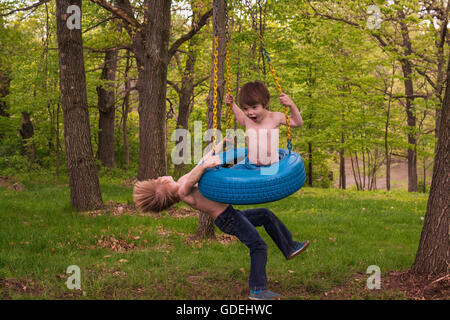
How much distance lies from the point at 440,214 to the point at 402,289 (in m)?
0.92

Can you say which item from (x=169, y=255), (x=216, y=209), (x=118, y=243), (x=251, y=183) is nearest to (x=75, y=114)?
(x=118, y=243)

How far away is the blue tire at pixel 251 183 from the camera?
3578 millimetres

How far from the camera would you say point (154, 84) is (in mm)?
9914

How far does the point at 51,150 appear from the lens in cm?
2041

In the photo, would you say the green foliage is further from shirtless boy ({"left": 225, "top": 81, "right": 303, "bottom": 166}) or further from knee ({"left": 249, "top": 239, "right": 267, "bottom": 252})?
knee ({"left": 249, "top": 239, "right": 267, "bottom": 252})

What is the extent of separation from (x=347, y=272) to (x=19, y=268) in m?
4.03

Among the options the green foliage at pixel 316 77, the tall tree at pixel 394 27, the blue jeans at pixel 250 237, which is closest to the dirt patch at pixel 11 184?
the green foliage at pixel 316 77

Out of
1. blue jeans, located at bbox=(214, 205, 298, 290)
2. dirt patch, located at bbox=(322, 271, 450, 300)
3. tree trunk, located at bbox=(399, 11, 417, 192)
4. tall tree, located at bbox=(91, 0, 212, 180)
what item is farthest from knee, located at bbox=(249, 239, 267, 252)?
tree trunk, located at bbox=(399, 11, 417, 192)

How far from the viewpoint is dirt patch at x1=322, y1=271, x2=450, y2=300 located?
4473mm

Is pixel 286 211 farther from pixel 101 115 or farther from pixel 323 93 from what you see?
pixel 101 115

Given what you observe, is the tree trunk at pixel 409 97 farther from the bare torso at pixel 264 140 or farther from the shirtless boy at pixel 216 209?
the shirtless boy at pixel 216 209

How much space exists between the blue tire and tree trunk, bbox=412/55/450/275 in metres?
1.91
